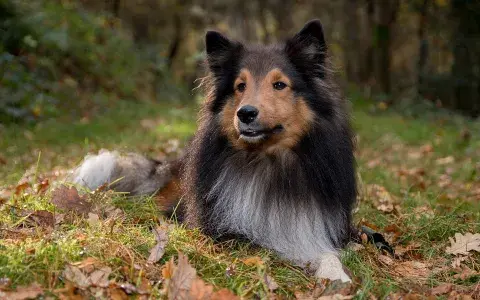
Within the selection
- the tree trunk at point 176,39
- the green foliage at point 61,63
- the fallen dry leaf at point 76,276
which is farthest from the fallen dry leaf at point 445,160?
the tree trunk at point 176,39

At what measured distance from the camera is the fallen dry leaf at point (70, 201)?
4.21 m

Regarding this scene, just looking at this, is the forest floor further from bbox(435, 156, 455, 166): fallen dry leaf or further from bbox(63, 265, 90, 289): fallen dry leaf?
bbox(435, 156, 455, 166): fallen dry leaf

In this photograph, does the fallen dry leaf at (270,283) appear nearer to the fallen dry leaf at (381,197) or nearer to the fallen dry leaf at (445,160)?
the fallen dry leaf at (381,197)

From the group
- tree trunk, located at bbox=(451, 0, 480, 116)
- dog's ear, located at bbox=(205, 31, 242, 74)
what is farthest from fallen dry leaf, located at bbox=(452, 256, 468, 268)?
tree trunk, located at bbox=(451, 0, 480, 116)

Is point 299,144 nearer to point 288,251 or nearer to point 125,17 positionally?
point 288,251

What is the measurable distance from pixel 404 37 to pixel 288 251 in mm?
26652

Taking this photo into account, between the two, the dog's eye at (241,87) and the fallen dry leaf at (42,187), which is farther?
the fallen dry leaf at (42,187)

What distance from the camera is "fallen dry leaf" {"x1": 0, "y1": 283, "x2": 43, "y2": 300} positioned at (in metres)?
2.72

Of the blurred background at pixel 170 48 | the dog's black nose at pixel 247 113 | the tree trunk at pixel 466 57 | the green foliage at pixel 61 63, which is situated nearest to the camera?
the dog's black nose at pixel 247 113

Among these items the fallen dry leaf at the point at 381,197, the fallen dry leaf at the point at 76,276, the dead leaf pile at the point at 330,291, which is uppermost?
the fallen dry leaf at the point at 76,276

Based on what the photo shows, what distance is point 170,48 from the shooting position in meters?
26.4

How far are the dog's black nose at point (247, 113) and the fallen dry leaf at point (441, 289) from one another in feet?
5.22

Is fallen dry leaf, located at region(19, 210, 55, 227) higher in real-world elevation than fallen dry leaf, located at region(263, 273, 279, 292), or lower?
higher

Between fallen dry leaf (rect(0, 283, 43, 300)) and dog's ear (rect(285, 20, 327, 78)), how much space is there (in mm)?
2367
